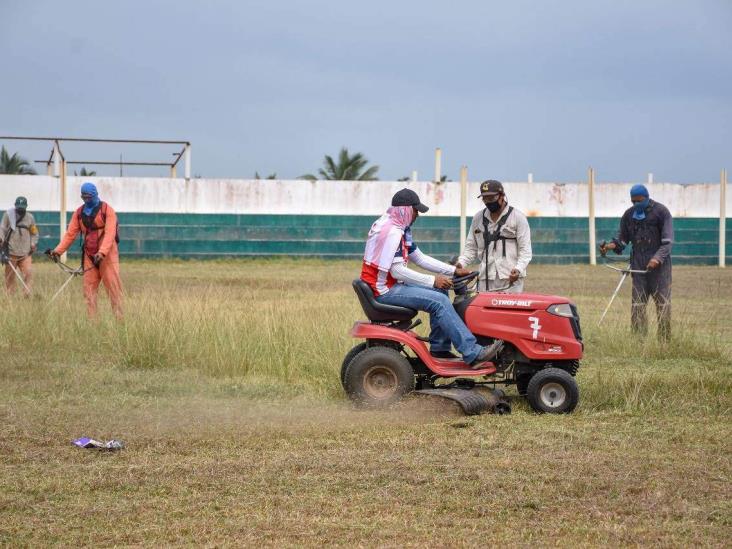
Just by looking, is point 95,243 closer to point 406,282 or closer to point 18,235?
point 18,235

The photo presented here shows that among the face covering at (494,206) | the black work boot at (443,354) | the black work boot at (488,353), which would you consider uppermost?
the face covering at (494,206)

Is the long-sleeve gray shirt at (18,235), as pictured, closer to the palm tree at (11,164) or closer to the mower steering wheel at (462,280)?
the mower steering wheel at (462,280)

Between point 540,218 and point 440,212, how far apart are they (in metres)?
3.05

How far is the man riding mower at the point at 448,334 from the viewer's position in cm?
854

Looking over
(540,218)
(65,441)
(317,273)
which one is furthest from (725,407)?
(540,218)

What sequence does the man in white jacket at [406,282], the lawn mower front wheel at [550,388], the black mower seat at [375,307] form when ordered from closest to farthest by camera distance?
the lawn mower front wheel at [550,388], the man in white jacket at [406,282], the black mower seat at [375,307]

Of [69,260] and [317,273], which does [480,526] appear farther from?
[69,260]

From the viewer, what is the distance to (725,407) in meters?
8.77

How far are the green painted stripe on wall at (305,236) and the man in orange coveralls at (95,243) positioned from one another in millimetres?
19386

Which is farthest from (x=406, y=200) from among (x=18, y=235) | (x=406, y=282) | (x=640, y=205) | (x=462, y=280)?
(x=18, y=235)

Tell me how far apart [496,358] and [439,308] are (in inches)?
23.9

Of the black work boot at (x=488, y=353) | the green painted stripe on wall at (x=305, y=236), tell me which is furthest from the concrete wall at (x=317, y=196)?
the black work boot at (x=488, y=353)

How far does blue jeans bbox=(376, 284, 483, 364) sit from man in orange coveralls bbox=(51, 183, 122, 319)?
5.73 m

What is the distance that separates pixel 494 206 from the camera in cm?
998
